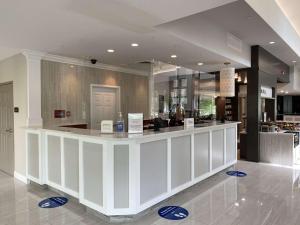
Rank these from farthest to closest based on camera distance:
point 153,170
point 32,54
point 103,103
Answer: point 103,103, point 32,54, point 153,170

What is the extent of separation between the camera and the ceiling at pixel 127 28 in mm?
2701

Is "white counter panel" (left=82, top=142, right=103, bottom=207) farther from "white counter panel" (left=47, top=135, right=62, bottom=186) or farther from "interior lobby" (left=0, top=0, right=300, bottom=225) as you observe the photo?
"white counter panel" (left=47, top=135, right=62, bottom=186)

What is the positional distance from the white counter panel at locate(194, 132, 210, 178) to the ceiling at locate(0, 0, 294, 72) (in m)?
1.69

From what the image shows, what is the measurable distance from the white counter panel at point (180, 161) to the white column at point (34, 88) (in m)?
2.87

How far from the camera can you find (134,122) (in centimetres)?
314

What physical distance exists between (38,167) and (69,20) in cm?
265

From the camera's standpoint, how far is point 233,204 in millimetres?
3463

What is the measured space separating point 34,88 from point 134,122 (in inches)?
101

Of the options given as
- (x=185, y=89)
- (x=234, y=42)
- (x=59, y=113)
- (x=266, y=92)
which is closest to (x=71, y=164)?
(x=59, y=113)

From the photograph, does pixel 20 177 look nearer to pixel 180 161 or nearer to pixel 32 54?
pixel 32 54

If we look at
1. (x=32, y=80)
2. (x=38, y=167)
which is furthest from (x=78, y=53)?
(x=38, y=167)

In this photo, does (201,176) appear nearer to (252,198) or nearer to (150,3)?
(252,198)

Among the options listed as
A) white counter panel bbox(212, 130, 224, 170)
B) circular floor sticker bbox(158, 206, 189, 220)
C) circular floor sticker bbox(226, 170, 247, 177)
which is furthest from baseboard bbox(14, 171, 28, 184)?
circular floor sticker bbox(226, 170, 247, 177)

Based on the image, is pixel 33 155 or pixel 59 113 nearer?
pixel 33 155
